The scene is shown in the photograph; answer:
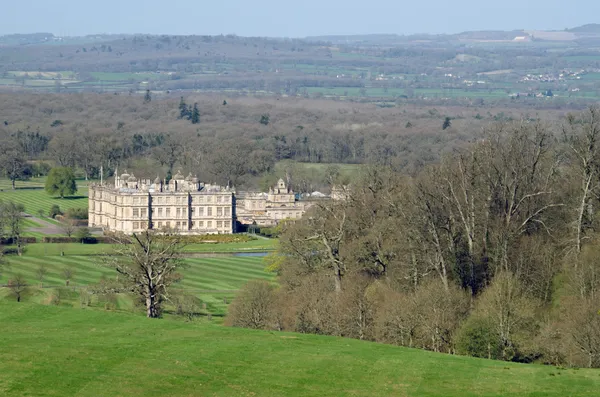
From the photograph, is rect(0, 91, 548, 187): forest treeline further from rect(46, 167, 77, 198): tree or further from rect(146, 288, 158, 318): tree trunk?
rect(146, 288, 158, 318): tree trunk

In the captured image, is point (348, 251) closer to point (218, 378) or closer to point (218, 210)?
point (218, 378)

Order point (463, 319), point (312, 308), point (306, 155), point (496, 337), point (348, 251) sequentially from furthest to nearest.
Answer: point (306, 155)
point (348, 251)
point (312, 308)
point (463, 319)
point (496, 337)

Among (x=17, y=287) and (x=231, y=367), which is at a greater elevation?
(x=231, y=367)

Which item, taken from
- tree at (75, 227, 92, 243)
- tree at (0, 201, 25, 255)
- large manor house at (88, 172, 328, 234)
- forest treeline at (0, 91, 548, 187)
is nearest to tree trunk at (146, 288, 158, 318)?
tree at (0, 201, 25, 255)

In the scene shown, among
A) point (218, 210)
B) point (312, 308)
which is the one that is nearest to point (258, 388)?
point (312, 308)

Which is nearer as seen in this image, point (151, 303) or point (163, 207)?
point (151, 303)

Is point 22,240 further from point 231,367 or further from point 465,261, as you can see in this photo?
point 231,367

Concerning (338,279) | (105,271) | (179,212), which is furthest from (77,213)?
(338,279)

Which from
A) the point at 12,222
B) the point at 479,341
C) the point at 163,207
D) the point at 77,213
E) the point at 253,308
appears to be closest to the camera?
the point at 479,341
